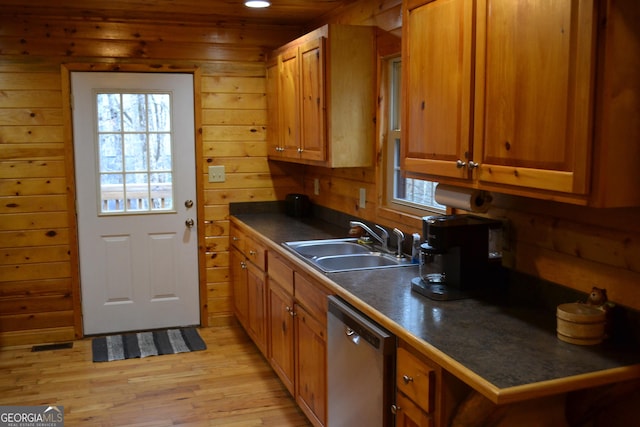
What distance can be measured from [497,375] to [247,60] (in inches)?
142

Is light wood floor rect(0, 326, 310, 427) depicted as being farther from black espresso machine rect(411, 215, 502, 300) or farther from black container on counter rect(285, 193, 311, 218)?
black espresso machine rect(411, 215, 502, 300)

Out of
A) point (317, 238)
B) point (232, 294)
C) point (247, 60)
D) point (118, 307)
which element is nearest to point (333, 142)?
point (317, 238)

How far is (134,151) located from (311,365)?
238cm

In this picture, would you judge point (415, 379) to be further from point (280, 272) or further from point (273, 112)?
point (273, 112)

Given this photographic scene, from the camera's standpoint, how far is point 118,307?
470 cm

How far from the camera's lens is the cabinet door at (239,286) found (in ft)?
14.4

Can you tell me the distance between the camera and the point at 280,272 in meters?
3.44

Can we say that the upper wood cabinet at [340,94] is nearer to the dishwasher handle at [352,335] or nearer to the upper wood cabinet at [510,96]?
the upper wood cabinet at [510,96]

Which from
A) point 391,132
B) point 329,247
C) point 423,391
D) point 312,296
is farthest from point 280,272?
point 423,391

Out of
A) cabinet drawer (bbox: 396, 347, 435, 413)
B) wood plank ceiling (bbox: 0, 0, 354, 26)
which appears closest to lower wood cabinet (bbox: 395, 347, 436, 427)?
cabinet drawer (bbox: 396, 347, 435, 413)

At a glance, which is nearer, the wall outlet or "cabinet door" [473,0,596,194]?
"cabinet door" [473,0,596,194]

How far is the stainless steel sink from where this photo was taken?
3090mm

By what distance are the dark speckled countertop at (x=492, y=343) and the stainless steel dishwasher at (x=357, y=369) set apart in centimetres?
A: 6

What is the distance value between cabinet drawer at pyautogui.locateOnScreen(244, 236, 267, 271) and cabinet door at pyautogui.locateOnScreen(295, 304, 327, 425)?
0.68 meters
